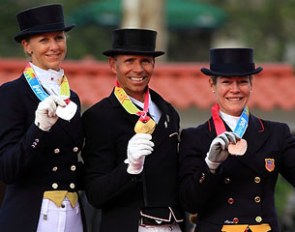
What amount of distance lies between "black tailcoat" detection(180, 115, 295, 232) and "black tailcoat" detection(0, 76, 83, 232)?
0.58 meters

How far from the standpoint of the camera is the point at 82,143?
5.20 metres

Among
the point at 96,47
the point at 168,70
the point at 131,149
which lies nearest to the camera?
the point at 131,149

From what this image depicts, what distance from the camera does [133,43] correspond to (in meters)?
5.25

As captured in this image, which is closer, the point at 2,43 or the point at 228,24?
the point at 2,43

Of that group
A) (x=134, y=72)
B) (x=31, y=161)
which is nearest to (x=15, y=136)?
(x=31, y=161)

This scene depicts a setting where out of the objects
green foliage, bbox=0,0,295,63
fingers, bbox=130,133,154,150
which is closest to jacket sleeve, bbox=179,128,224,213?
fingers, bbox=130,133,154,150

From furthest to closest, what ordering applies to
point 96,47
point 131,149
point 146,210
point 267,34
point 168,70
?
point 267,34
point 96,47
point 168,70
point 146,210
point 131,149

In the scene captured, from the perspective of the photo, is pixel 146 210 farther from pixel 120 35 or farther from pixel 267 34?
pixel 267 34

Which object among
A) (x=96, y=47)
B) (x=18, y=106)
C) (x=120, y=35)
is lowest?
(x=96, y=47)

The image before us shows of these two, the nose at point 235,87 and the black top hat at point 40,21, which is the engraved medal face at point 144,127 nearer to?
the nose at point 235,87

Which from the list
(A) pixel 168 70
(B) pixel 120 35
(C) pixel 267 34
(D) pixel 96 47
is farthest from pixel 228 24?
(B) pixel 120 35

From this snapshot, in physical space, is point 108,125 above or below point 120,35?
below

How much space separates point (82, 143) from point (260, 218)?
977 millimetres

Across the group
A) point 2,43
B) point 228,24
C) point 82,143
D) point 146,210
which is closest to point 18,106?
point 82,143
